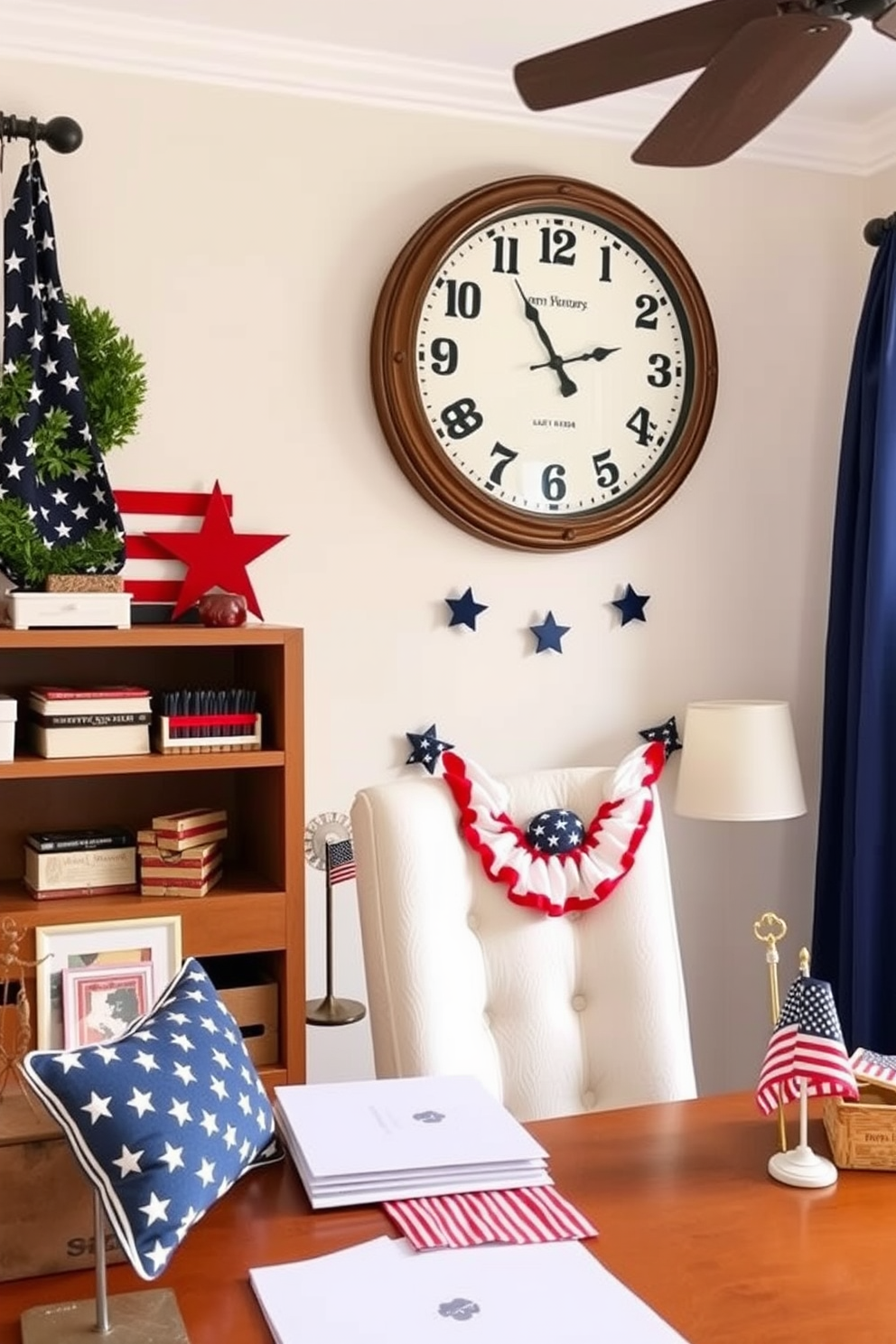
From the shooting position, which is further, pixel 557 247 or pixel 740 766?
pixel 557 247

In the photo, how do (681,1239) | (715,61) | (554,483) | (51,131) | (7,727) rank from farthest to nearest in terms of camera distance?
1. (554,483)
2. (51,131)
3. (7,727)
4. (715,61)
5. (681,1239)

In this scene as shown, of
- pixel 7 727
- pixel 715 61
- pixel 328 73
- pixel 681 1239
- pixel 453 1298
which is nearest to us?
pixel 453 1298

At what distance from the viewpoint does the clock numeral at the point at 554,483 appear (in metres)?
2.87

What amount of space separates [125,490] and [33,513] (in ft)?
0.86

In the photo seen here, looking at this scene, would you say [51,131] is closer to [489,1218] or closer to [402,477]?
[402,477]

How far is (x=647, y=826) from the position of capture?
2.00 m

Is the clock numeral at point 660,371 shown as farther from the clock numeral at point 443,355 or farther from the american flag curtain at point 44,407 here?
the american flag curtain at point 44,407

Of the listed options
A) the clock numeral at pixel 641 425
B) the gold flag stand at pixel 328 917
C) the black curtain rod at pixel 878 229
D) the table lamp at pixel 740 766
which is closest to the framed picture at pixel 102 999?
the gold flag stand at pixel 328 917

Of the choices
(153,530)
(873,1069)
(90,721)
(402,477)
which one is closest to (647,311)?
(402,477)

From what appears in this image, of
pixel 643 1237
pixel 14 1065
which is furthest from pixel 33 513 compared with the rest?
pixel 643 1237

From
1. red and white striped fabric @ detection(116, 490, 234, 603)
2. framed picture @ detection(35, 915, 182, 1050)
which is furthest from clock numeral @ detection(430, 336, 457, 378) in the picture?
framed picture @ detection(35, 915, 182, 1050)

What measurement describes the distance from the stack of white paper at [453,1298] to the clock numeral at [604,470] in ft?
6.16

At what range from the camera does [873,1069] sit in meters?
1.58

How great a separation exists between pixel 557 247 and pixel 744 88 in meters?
1.40
